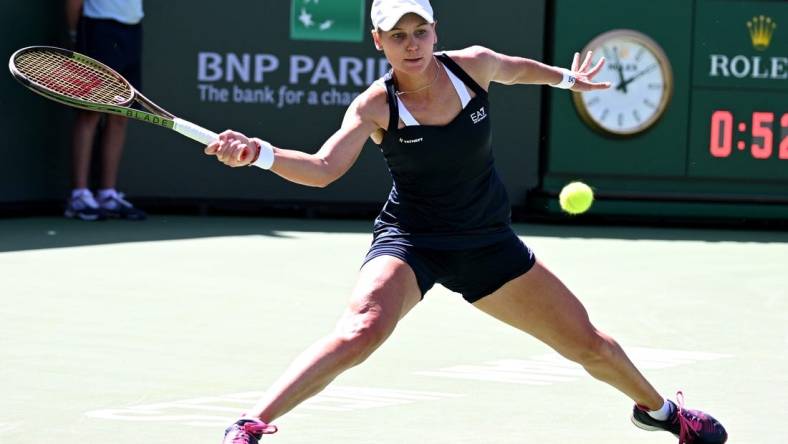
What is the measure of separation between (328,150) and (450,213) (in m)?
0.51

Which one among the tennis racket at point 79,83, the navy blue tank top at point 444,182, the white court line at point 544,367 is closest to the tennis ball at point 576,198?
the white court line at point 544,367

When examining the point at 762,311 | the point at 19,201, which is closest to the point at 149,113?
the point at 762,311

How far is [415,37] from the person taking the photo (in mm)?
4758

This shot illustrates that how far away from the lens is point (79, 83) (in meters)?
5.11

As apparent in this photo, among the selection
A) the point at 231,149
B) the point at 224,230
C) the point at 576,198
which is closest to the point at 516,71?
the point at 576,198

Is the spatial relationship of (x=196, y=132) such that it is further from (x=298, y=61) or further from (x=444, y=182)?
(x=298, y=61)

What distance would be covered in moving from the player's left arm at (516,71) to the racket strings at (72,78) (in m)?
1.12

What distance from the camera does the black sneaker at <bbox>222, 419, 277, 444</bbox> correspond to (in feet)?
14.0

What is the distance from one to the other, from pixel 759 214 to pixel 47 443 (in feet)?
27.5

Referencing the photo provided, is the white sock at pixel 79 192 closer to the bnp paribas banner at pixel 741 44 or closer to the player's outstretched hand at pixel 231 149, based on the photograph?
the bnp paribas banner at pixel 741 44

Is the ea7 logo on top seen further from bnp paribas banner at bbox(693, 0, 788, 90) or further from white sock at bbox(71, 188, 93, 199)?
bnp paribas banner at bbox(693, 0, 788, 90)

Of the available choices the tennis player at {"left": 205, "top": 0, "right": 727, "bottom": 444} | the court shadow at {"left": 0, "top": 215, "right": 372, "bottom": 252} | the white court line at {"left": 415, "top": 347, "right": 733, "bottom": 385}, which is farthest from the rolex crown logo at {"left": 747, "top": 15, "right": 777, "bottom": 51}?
the tennis player at {"left": 205, "top": 0, "right": 727, "bottom": 444}

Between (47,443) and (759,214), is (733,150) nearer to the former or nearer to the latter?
(759,214)

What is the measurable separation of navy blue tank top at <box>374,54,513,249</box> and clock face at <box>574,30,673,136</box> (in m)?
7.20
